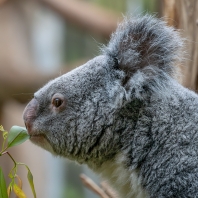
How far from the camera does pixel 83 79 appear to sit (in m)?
2.58

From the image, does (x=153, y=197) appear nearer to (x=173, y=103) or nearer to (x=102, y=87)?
(x=173, y=103)

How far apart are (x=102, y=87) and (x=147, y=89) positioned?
0.26m

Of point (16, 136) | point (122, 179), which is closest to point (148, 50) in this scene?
point (122, 179)

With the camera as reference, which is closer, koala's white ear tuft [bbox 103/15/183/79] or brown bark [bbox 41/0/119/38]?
koala's white ear tuft [bbox 103/15/183/79]

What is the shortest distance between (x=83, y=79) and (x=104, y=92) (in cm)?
15

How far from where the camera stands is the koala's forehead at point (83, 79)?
2562mm

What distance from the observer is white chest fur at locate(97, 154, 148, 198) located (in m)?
2.35

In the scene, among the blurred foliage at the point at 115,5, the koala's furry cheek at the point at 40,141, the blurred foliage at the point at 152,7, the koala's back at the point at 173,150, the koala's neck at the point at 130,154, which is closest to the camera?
the koala's back at the point at 173,150

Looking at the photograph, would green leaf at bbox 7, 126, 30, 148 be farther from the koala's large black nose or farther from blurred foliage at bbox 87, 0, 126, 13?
blurred foliage at bbox 87, 0, 126, 13

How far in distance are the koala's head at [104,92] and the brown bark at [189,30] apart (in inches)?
28.5

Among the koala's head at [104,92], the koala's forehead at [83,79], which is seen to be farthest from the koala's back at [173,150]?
the koala's forehead at [83,79]

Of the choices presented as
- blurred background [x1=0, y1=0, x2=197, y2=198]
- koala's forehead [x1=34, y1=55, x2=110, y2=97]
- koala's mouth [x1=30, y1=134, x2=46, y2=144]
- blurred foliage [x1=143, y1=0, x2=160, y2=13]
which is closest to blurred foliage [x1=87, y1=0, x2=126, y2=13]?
blurred background [x1=0, y1=0, x2=197, y2=198]

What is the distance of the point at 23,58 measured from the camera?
243 inches

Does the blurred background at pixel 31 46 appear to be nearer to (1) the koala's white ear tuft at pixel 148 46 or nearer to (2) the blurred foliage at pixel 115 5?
(2) the blurred foliage at pixel 115 5
